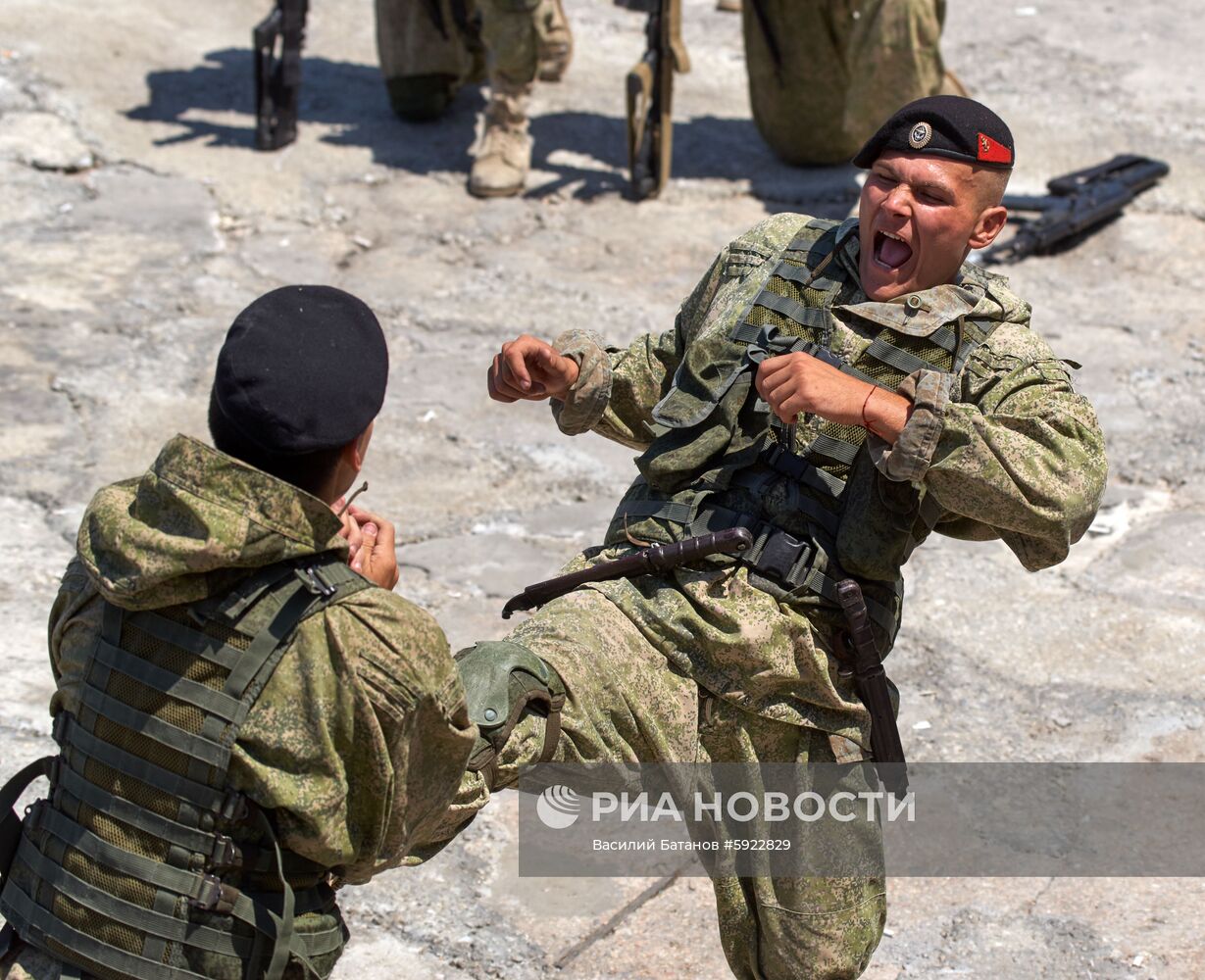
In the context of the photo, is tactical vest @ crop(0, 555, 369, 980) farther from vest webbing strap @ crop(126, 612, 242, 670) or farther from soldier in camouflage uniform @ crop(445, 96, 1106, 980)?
soldier in camouflage uniform @ crop(445, 96, 1106, 980)

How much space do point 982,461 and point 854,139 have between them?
5578 mm

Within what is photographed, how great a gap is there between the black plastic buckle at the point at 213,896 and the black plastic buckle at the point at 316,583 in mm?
373

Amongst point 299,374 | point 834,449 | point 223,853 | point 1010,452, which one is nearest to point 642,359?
point 834,449

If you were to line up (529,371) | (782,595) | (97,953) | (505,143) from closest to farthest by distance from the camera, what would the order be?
(97,953), (782,595), (529,371), (505,143)

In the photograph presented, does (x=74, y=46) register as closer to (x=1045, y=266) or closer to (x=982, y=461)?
(x=1045, y=266)

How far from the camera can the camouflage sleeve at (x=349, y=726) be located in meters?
1.90

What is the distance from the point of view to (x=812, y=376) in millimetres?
2463

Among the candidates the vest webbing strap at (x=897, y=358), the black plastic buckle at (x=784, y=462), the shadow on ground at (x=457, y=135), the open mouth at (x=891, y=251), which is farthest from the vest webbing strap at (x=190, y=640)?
the shadow on ground at (x=457, y=135)

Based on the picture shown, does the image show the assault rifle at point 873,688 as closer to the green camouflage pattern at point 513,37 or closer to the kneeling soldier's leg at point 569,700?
the kneeling soldier's leg at point 569,700

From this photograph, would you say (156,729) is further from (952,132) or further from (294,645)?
(952,132)

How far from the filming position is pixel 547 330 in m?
6.28

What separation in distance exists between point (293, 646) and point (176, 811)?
0.82ft

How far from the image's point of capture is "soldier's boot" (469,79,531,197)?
7.49 metres

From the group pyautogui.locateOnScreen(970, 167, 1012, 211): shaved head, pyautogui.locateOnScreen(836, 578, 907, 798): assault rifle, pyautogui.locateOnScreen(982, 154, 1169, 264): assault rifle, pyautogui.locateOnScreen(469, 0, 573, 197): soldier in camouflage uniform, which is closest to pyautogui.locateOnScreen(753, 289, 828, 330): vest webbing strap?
pyautogui.locateOnScreen(970, 167, 1012, 211): shaved head
